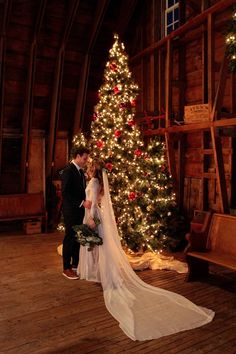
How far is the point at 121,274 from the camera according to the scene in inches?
193

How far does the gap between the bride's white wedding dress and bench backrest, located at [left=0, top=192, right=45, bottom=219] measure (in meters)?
3.67

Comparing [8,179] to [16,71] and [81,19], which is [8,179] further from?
[81,19]

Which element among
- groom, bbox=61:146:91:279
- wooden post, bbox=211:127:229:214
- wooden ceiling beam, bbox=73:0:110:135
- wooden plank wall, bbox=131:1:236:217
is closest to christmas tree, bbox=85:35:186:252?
wooden plank wall, bbox=131:1:236:217

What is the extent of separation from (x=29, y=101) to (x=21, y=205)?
2446mm

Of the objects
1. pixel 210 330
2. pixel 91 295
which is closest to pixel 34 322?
pixel 91 295

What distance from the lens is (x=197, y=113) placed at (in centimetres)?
621

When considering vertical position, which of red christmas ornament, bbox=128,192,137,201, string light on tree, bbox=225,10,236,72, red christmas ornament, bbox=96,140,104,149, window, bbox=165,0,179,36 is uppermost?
window, bbox=165,0,179,36

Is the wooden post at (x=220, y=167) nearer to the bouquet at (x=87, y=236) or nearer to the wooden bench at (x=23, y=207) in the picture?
the bouquet at (x=87, y=236)

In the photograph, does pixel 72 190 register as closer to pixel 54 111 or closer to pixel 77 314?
pixel 77 314

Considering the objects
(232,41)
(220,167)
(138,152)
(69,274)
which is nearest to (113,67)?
(138,152)

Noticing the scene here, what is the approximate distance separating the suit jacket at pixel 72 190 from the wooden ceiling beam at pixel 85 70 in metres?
4.06

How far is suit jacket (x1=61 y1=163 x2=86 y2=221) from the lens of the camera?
17.5 ft

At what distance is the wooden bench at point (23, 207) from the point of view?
853cm

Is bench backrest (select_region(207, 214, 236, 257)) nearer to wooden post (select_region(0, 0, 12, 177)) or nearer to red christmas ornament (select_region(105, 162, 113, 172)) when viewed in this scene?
red christmas ornament (select_region(105, 162, 113, 172))
